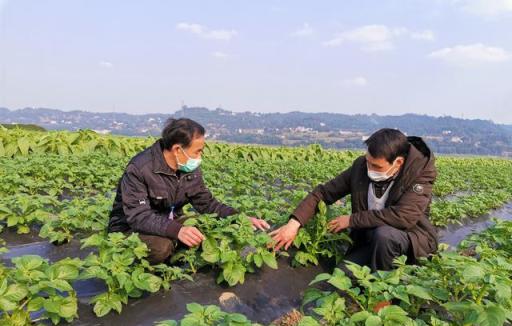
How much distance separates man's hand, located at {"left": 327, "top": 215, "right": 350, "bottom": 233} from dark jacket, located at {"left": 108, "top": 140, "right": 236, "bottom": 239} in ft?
3.04

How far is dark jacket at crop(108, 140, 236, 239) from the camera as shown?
3.46 meters

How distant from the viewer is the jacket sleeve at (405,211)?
3.55m

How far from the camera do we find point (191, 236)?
3.32m

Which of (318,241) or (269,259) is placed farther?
(318,241)

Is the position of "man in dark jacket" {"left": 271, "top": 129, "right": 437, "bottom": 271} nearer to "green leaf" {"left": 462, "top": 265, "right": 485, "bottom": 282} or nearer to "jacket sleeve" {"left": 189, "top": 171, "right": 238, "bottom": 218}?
"jacket sleeve" {"left": 189, "top": 171, "right": 238, "bottom": 218}

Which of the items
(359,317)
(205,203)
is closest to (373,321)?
(359,317)


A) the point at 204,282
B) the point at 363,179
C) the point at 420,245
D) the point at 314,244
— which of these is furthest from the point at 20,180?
the point at 420,245

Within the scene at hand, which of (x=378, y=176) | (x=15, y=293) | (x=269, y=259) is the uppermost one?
(x=378, y=176)

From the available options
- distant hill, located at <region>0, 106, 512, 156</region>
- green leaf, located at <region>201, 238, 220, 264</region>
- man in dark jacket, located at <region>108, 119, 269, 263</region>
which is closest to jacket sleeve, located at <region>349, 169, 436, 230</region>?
man in dark jacket, located at <region>108, 119, 269, 263</region>

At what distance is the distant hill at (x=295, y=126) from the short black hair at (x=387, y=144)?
242ft

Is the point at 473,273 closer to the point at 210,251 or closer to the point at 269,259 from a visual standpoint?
the point at 269,259

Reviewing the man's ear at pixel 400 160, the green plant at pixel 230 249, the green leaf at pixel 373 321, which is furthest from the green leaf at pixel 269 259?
the green leaf at pixel 373 321

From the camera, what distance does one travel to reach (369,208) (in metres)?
3.89

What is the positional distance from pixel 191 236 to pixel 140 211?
504 millimetres
